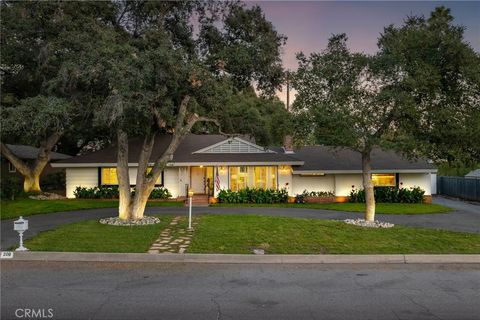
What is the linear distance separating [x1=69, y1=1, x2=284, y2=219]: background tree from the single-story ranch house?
7965mm

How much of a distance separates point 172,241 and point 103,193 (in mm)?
15756

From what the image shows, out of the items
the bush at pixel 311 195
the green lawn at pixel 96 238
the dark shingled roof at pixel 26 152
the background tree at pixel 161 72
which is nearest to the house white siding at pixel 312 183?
the bush at pixel 311 195

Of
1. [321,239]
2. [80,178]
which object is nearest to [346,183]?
[321,239]

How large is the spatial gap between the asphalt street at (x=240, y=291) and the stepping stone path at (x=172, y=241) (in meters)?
1.21

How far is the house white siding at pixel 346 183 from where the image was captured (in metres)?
28.2

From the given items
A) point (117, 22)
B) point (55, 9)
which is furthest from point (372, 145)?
point (55, 9)

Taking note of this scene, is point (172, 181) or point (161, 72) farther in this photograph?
point (172, 181)

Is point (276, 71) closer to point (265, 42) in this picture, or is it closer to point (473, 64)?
point (265, 42)

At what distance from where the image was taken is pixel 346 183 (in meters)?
28.3

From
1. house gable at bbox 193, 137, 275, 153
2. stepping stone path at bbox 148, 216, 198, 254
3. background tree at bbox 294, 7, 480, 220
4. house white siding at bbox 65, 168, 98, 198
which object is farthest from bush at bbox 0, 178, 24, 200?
background tree at bbox 294, 7, 480, 220

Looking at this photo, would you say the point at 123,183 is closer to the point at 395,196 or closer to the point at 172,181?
the point at 172,181

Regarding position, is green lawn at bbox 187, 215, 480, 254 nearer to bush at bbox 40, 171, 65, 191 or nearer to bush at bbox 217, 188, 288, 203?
bush at bbox 217, 188, 288, 203

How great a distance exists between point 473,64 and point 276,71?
714 cm

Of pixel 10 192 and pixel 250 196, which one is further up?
pixel 10 192
